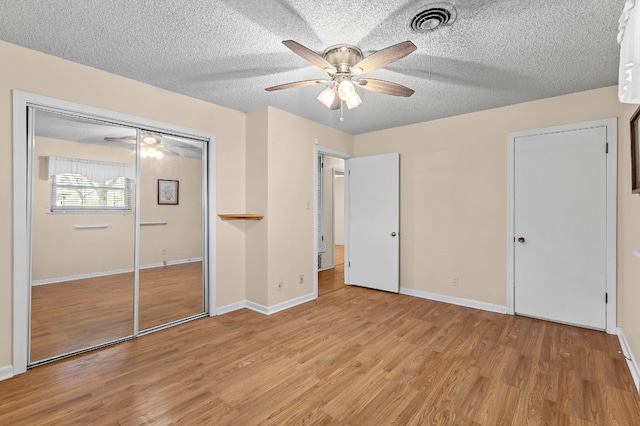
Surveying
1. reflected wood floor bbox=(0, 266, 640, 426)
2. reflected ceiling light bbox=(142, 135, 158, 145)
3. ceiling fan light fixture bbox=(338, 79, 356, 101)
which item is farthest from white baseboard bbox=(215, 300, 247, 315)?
ceiling fan light fixture bbox=(338, 79, 356, 101)

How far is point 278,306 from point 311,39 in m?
2.93

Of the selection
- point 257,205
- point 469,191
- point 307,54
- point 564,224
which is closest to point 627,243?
point 564,224

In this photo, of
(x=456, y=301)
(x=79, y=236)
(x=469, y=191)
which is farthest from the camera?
(x=456, y=301)

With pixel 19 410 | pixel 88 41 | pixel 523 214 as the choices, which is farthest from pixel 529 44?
pixel 19 410

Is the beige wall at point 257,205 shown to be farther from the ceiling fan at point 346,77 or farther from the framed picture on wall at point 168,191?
the ceiling fan at point 346,77

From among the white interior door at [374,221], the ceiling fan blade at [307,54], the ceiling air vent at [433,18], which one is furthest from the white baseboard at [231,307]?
the ceiling air vent at [433,18]

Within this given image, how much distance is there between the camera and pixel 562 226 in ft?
11.1

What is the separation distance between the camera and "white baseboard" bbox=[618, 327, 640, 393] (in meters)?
2.25

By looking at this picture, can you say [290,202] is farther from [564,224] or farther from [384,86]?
[564,224]

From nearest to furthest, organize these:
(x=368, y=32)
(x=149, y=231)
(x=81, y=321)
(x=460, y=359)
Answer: (x=368, y=32) < (x=460, y=359) < (x=81, y=321) < (x=149, y=231)

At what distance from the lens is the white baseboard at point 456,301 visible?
150 inches

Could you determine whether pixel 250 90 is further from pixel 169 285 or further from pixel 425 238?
pixel 425 238

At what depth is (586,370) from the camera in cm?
246

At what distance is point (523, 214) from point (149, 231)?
4.16 m
